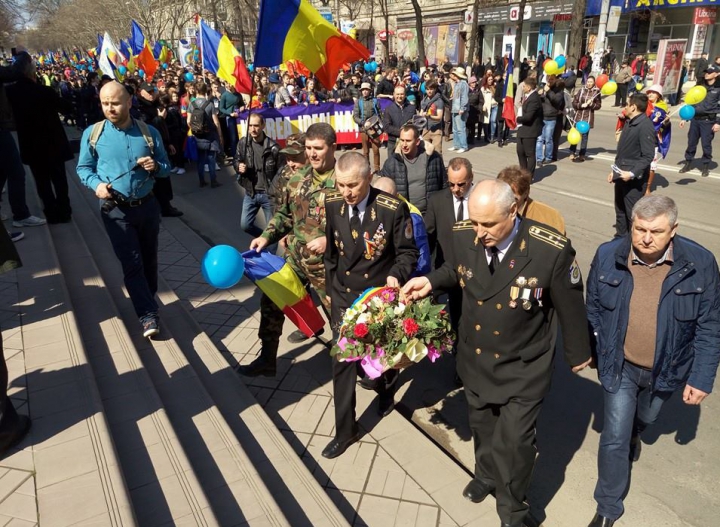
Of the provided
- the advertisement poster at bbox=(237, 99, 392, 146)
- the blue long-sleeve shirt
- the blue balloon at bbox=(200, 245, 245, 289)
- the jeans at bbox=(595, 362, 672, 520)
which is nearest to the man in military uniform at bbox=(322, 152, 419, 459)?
the blue balloon at bbox=(200, 245, 245, 289)

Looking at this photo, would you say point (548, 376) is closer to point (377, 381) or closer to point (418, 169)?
point (377, 381)

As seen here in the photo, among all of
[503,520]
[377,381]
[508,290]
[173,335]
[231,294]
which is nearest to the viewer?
[508,290]

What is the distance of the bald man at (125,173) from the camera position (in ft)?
14.0

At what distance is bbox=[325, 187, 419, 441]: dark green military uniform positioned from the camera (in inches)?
140

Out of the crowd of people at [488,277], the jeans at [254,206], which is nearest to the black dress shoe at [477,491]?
the crowd of people at [488,277]

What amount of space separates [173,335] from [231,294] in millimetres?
1293

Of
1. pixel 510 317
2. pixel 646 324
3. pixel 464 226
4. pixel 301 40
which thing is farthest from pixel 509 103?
pixel 510 317

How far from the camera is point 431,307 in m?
3.16

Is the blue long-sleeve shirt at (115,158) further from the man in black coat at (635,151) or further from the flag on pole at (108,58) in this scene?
the flag on pole at (108,58)

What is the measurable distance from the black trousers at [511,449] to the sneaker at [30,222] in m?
6.36

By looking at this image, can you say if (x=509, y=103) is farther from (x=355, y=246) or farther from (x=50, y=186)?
(x=355, y=246)

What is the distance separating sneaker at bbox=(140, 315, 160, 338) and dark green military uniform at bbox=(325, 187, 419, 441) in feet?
6.19

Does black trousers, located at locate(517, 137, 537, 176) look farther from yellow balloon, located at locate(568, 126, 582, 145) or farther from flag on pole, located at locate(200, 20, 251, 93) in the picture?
flag on pole, located at locate(200, 20, 251, 93)

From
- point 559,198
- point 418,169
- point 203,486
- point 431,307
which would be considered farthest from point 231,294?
point 559,198
